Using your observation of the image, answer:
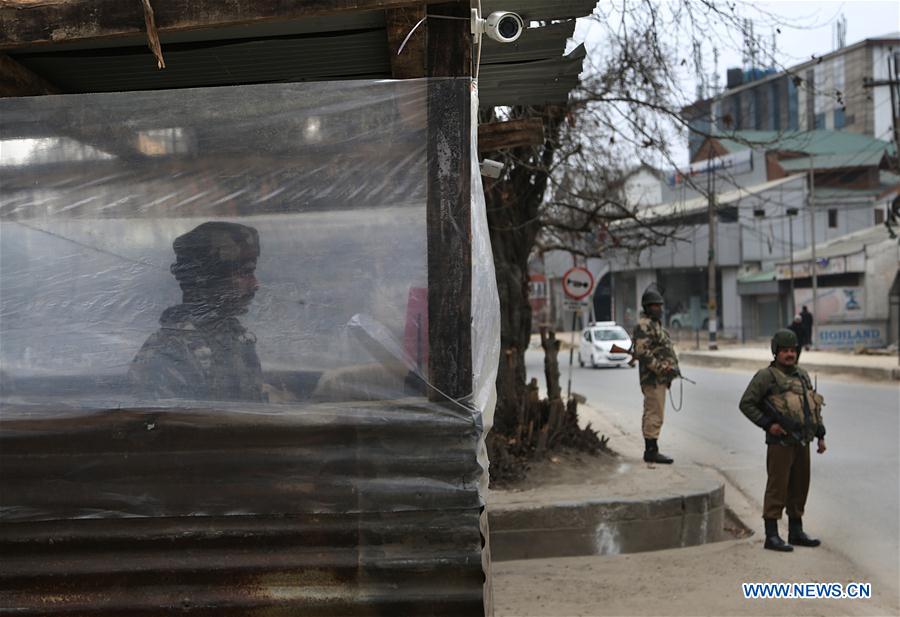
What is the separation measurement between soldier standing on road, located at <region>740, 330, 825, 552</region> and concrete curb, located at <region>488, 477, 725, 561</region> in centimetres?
62

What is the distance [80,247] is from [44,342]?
30 centimetres

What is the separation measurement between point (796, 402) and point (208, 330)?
4860 mm

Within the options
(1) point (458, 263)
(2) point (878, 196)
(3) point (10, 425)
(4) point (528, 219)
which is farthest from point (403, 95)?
(2) point (878, 196)

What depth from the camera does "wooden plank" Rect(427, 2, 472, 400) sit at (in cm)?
260

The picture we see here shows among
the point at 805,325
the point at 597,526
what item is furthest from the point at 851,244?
the point at 597,526

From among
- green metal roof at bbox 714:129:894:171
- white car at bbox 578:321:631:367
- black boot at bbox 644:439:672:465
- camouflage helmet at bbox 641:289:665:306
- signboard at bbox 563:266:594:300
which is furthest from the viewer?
green metal roof at bbox 714:129:894:171

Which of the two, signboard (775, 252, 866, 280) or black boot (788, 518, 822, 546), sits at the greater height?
signboard (775, 252, 866, 280)

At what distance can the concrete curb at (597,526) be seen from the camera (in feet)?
20.5

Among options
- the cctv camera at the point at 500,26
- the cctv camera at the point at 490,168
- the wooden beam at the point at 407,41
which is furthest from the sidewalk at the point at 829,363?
the wooden beam at the point at 407,41

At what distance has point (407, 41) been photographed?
108 inches

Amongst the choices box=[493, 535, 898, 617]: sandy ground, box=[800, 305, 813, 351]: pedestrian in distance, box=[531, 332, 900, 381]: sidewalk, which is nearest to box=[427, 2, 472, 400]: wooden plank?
box=[493, 535, 898, 617]: sandy ground

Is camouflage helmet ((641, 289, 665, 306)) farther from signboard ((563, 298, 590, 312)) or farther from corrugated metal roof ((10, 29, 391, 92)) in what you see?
signboard ((563, 298, 590, 312))

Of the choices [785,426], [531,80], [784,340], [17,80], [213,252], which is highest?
[531,80]

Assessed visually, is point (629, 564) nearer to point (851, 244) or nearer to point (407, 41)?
point (407, 41)
